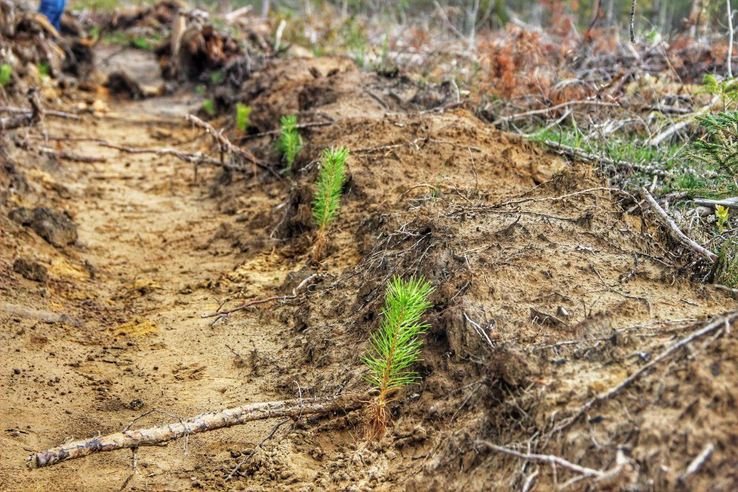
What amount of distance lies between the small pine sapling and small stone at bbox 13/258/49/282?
175 cm

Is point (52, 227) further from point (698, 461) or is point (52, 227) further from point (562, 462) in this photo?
point (698, 461)

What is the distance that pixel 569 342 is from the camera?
2.53m

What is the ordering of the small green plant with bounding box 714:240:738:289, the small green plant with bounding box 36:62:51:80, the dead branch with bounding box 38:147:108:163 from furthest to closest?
the small green plant with bounding box 36:62:51:80, the dead branch with bounding box 38:147:108:163, the small green plant with bounding box 714:240:738:289

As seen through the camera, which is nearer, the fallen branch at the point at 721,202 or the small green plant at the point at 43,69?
the fallen branch at the point at 721,202

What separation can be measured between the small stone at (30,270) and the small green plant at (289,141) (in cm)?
216

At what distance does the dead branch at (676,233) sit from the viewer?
321 centimetres

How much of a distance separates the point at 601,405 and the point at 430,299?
1.19 meters

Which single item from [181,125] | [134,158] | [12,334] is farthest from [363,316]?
[181,125]

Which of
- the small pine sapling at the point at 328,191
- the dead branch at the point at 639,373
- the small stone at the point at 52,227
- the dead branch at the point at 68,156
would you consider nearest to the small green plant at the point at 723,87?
the small pine sapling at the point at 328,191

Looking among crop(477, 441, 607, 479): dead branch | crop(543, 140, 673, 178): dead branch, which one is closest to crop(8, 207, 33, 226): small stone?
crop(543, 140, 673, 178): dead branch

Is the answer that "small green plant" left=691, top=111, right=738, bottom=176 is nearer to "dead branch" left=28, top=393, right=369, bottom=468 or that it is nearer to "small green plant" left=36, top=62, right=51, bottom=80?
"dead branch" left=28, top=393, right=369, bottom=468

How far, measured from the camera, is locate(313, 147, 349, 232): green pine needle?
415cm

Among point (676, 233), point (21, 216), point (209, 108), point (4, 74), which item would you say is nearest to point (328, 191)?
point (676, 233)

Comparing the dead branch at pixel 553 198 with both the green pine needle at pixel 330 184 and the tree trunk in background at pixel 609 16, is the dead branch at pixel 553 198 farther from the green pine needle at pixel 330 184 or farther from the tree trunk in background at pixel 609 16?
the tree trunk in background at pixel 609 16
